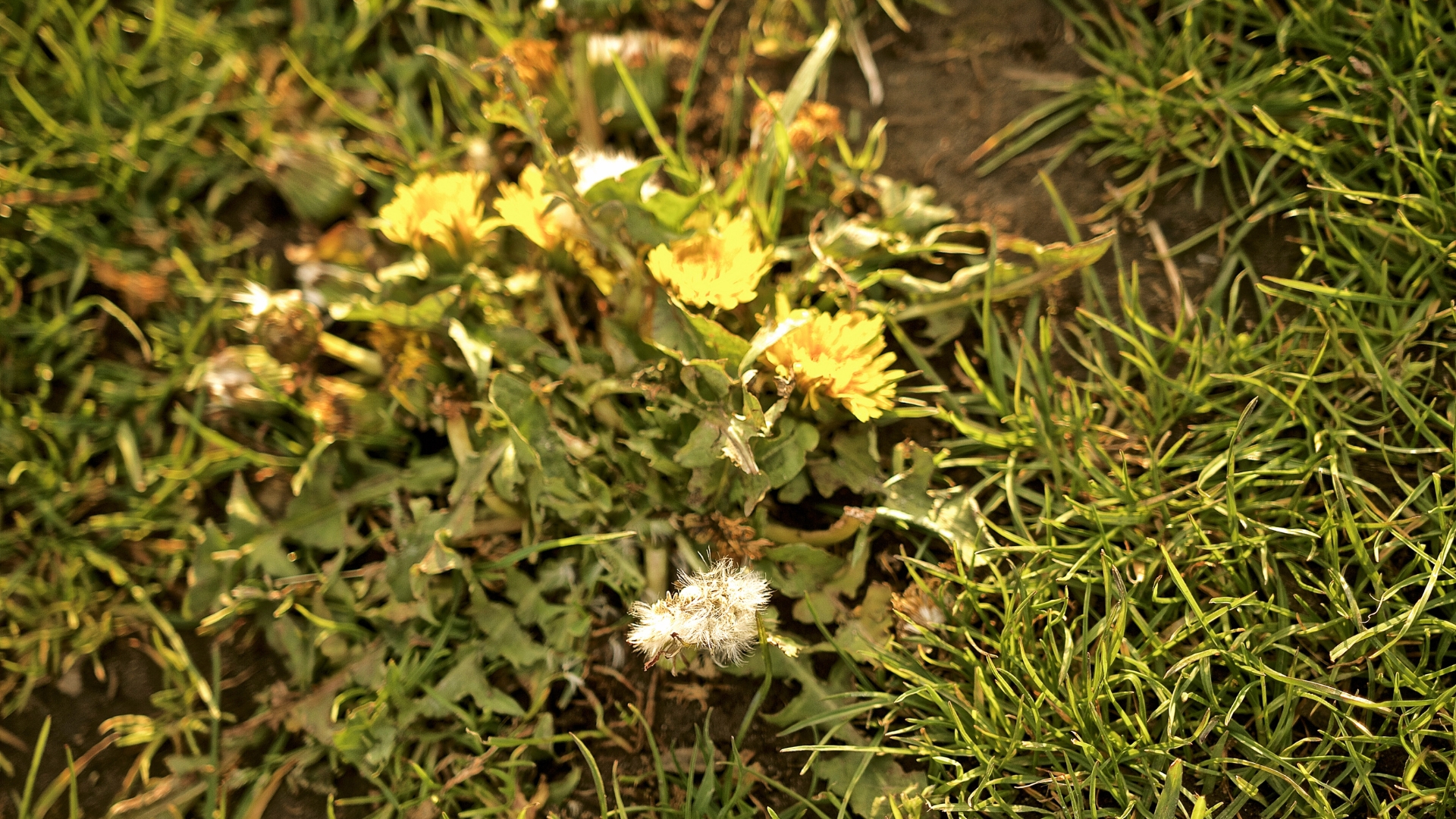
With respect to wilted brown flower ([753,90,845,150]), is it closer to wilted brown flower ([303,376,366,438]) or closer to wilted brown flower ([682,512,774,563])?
wilted brown flower ([682,512,774,563])

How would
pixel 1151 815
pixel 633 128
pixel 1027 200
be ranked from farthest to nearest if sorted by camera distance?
pixel 633 128 < pixel 1027 200 < pixel 1151 815

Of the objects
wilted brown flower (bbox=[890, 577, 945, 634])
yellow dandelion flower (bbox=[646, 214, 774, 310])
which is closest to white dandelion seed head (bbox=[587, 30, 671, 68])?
yellow dandelion flower (bbox=[646, 214, 774, 310])

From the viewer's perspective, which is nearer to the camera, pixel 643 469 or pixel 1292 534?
pixel 1292 534

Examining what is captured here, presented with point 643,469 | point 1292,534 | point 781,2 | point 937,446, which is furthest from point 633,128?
point 1292,534

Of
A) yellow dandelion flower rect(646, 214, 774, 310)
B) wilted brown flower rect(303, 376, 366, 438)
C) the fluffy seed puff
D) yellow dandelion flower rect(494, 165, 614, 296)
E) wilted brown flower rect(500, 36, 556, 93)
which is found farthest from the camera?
wilted brown flower rect(500, 36, 556, 93)

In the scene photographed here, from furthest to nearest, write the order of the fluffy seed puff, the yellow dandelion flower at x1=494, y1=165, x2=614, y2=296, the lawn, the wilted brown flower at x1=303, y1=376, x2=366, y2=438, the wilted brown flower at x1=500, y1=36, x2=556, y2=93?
the wilted brown flower at x1=500, y1=36, x2=556, y2=93 < the wilted brown flower at x1=303, y1=376, x2=366, y2=438 < the yellow dandelion flower at x1=494, y1=165, x2=614, y2=296 < the lawn < the fluffy seed puff

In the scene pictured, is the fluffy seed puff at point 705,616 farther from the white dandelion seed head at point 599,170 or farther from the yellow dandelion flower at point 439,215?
the yellow dandelion flower at point 439,215

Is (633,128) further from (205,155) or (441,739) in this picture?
(441,739)
